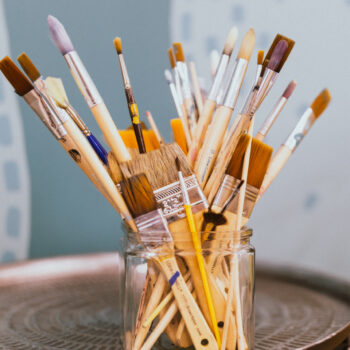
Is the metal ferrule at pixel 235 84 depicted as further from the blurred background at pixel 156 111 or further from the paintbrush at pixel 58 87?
the blurred background at pixel 156 111

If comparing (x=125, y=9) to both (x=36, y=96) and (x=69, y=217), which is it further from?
(x=36, y=96)

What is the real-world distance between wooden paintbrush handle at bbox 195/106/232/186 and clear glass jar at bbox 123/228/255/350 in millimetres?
51

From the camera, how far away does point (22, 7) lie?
73 cm

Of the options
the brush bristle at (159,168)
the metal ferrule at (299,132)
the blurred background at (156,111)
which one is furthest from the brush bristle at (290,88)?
the blurred background at (156,111)

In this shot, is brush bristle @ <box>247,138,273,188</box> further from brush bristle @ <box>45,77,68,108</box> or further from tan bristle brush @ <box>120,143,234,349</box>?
brush bristle @ <box>45,77,68,108</box>

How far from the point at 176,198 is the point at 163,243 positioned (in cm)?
4

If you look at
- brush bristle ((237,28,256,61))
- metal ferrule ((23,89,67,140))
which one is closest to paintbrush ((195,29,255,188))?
brush bristle ((237,28,256,61))

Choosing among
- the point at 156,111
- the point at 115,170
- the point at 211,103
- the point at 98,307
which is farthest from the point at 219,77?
the point at 156,111

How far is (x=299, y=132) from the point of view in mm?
411

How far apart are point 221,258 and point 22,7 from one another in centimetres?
57

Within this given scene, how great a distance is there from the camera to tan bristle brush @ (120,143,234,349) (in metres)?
0.34

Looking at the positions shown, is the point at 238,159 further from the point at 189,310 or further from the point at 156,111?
the point at 156,111

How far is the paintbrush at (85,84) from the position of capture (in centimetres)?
34

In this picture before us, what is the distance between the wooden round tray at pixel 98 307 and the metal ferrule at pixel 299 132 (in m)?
0.17
